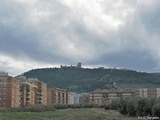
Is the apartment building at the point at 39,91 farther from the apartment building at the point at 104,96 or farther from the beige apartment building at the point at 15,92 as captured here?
the apartment building at the point at 104,96

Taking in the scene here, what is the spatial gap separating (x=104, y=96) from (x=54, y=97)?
1031 inches

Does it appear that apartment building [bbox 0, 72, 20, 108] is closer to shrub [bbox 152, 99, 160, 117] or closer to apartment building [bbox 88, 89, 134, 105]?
apartment building [bbox 88, 89, 134, 105]

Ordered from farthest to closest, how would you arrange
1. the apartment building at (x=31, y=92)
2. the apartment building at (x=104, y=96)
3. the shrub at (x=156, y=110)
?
the apartment building at (x=104, y=96) < the apartment building at (x=31, y=92) < the shrub at (x=156, y=110)

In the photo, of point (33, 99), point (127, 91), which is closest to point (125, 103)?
point (33, 99)

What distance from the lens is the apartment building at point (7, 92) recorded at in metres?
116

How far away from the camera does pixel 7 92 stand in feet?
387

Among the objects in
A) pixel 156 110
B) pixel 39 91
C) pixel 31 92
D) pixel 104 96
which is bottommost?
pixel 156 110

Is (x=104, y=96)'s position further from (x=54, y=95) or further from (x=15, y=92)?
(x=15, y=92)

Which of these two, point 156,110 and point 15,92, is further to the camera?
point 15,92

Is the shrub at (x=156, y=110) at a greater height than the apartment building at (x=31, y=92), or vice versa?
the apartment building at (x=31, y=92)

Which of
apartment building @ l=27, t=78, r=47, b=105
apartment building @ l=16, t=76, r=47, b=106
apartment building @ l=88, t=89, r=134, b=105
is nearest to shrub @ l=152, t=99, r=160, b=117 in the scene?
apartment building @ l=16, t=76, r=47, b=106

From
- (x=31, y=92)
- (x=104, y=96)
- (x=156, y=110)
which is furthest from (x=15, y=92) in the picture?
(x=156, y=110)

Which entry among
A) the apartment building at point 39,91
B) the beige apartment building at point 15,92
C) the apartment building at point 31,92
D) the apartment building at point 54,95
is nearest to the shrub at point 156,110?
the beige apartment building at point 15,92

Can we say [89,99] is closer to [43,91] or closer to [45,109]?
[43,91]
